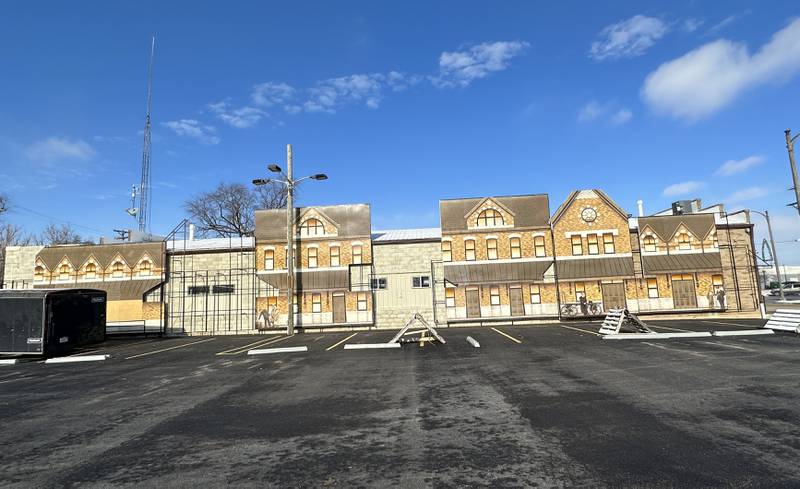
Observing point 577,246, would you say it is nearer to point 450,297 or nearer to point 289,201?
point 450,297

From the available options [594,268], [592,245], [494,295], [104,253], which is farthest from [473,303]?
[104,253]

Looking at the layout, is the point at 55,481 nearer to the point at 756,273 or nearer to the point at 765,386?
the point at 765,386

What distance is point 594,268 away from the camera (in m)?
29.6

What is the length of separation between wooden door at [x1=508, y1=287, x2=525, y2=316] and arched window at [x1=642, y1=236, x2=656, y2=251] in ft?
32.0

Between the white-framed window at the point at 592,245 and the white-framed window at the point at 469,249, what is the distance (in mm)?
8353

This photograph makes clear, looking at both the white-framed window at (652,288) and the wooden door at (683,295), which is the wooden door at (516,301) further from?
the wooden door at (683,295)

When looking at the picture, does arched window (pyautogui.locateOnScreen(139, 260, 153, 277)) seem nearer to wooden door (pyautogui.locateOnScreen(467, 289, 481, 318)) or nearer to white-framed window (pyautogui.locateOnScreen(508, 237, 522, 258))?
wooden door (pyautogui.locateOnScreen(467, 289, 481, 318))

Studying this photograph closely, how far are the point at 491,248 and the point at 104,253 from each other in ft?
95.7

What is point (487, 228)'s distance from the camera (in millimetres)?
30578

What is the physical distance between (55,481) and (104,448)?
1.16m

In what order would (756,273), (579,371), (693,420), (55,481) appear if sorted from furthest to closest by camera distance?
(756,273)
(579,371)
(693,420)
(55,481)

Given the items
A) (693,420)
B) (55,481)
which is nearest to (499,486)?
(693,420)

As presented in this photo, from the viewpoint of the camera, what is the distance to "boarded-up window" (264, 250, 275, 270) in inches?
1195

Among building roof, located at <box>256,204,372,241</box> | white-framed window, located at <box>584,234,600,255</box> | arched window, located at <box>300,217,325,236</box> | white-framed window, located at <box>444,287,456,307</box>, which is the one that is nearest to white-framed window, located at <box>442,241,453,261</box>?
white-framed window, located at <box>444,287,456,307</box>
